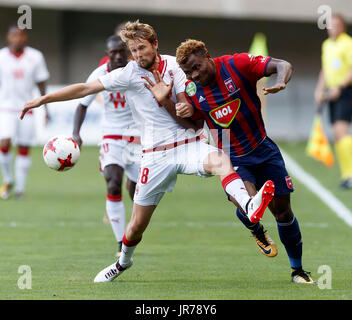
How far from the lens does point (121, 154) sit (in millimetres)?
9375

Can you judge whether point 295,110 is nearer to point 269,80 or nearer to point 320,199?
point 269,80

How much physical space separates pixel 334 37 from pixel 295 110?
1027cm

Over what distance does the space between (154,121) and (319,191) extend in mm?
8121

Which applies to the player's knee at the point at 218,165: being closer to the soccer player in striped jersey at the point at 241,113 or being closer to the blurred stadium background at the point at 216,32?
the soccer player in striped jersey at the point at 241,113

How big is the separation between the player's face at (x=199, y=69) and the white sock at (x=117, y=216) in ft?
8.45

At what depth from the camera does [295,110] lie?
25391 mm

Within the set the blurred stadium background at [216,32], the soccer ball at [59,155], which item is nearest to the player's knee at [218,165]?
the soccer ball at [59,155]

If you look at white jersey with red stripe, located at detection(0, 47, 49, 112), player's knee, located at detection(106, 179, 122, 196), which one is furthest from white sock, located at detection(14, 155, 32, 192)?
player's knee, located at detection(106, 179, 122, 196)

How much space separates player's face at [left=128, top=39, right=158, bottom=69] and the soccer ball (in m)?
1.12

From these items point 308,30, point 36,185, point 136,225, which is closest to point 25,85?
point 36,185

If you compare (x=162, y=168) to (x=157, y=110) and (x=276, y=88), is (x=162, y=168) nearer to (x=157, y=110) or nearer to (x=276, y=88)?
(x=157, y=110)

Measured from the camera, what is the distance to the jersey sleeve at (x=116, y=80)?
22.9ft

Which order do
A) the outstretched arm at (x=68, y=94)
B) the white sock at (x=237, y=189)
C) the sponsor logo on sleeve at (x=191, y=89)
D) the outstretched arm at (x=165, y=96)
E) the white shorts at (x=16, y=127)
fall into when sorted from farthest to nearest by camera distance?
the white shorts at (x=16, y=127), the sponsor logo on sleeve at (x=191, y=89), the outstretched arm at (x=165, y=96), the outstretched arm at (x=68, y=94), the white sock at (x=237, y=189)

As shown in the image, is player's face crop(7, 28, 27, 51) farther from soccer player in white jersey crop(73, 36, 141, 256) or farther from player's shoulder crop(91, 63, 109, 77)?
player's shoulder crop(91, 63, 109, 77)
